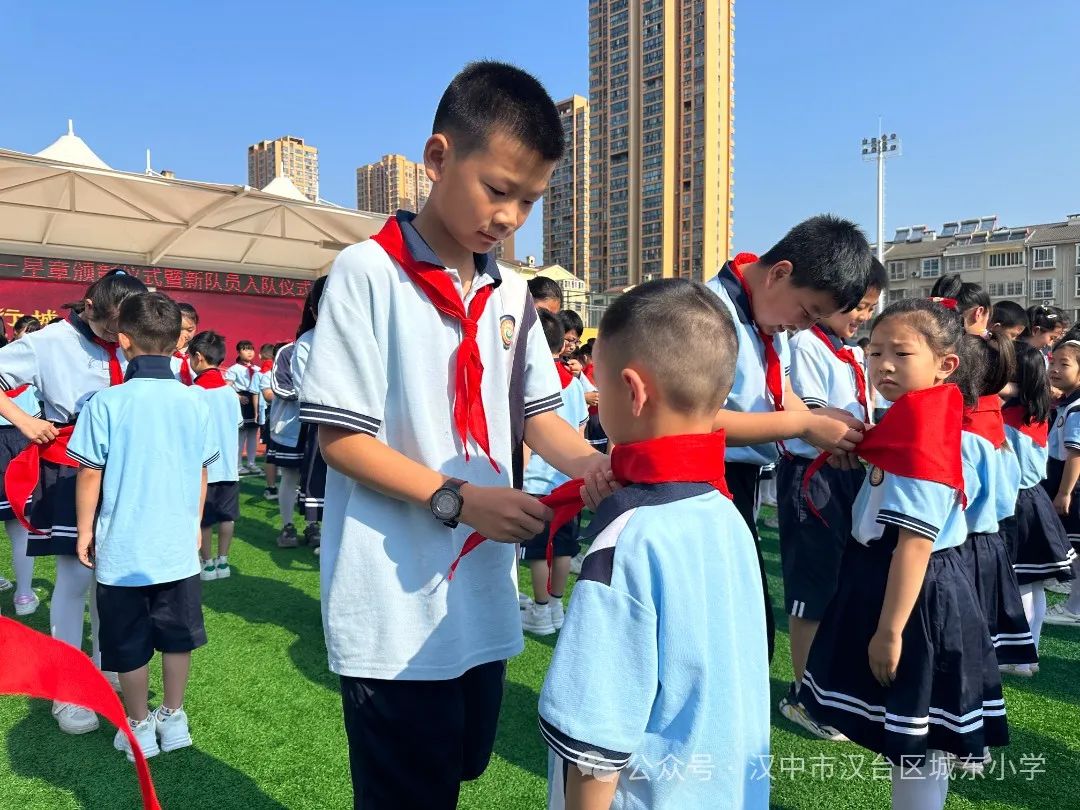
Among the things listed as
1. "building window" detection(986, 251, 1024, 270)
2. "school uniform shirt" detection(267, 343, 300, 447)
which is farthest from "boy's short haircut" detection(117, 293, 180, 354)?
"building window" detection(986, 251, 1024, 270)

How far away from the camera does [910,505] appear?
188 centimetres

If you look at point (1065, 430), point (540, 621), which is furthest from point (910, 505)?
point (1065, 430)

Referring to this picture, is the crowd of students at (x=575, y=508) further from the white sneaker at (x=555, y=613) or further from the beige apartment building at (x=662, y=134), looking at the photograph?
the beige apartment building at (x=662, y=134)

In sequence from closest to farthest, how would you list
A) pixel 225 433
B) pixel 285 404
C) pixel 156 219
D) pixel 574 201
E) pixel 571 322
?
pixel 225 433 < pixel 571 322 < pixel 285 404 < pixel 156 219 < pixel 574 201

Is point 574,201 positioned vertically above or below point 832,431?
above

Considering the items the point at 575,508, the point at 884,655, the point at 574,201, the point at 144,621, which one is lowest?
the point at 144,621

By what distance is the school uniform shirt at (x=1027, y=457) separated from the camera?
3.66m

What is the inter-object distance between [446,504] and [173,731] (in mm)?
2207

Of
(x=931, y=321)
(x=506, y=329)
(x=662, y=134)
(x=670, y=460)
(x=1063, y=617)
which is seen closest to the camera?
(x=670, y=460)

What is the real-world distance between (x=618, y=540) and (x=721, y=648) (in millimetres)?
238

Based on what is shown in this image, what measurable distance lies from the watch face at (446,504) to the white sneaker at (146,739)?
212cm

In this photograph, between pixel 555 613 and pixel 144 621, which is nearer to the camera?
pixel 144 621

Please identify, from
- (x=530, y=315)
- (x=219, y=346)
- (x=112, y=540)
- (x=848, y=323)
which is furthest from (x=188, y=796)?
(x=219, y=346)

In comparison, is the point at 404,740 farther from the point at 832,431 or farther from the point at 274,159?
the point at 274,159
